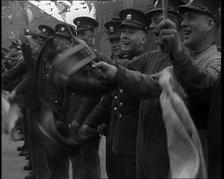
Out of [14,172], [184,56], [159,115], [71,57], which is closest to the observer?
[71,57]

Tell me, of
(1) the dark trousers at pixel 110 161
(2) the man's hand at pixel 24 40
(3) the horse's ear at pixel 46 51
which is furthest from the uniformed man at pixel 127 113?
(3) the horse's ear at pixel 46 51

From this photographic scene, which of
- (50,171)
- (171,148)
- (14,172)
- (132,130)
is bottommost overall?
(14,172)

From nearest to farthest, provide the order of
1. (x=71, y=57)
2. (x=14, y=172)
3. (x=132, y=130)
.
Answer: (x=71, y=57)
(x=132, y=130)
(x=14, y=172)

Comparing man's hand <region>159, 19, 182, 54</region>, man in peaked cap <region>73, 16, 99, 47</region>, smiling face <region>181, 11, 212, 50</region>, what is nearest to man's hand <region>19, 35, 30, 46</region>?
man's hand <region>159, 19, 182, 54</region>

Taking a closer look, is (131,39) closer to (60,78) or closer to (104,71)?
(104,71)

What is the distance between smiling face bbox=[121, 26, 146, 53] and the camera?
15.4 ft

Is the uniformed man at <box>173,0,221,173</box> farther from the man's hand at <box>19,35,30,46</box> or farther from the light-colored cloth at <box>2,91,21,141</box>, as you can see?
the light-colored cloth at <box>2,91,21,141</box>

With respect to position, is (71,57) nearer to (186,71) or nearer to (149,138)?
(186,71)

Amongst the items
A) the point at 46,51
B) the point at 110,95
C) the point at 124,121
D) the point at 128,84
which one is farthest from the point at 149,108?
the point at 46,51

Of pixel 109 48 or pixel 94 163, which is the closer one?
pixel 109 48

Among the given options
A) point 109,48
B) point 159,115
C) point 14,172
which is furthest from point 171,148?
point 14,172

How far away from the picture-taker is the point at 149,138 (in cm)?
372

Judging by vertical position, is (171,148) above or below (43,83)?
below

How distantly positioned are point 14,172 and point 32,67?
598 centimetres
